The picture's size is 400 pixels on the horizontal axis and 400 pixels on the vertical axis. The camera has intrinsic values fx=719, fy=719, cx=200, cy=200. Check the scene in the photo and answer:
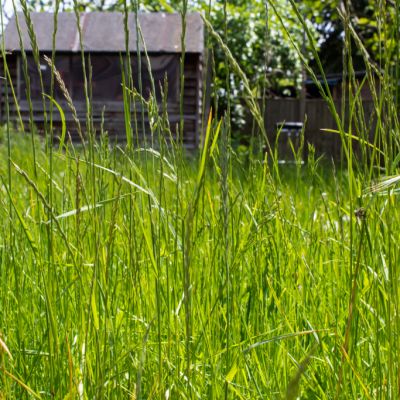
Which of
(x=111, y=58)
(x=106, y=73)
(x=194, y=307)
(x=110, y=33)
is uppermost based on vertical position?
(x=110, y=33)

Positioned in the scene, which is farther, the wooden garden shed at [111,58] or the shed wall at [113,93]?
the shed wall at [113,93]

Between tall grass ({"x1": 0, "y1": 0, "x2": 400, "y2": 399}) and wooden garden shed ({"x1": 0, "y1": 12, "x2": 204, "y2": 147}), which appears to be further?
wooden garden shed ({"x1": 0, "y1": 12, "x2": 204, "y2": 147})

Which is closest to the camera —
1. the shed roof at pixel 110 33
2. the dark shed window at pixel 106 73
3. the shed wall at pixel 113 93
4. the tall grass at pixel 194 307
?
the tall grass at pixel 194 307

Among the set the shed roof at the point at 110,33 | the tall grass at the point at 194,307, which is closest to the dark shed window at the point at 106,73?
the shed roof at the point at 110,33

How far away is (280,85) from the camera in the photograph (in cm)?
2209

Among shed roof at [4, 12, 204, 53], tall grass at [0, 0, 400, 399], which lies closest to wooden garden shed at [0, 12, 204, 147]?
shed roof at [4, 12, 204, 53]

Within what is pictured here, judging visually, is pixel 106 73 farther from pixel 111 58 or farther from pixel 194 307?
pixel 194 307

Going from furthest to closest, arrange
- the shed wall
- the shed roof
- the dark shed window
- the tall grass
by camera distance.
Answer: the dark shed window → the shed wall → the shed roof → the tall grass

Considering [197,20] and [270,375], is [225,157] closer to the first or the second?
[270,375]

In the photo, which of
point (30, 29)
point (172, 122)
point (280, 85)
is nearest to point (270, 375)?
point (30, 29)

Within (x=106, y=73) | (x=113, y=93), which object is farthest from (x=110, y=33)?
(x=113, y=93)

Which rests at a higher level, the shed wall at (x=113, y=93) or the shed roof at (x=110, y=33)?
the shed roof at (x=110, y=33)

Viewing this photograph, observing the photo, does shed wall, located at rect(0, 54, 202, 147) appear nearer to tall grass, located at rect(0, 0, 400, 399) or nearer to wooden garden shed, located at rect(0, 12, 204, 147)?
wooden garden shed, located at rect(0, 12, 204, 147)

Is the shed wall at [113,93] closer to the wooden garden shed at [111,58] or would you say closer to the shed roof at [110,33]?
the wooden garden shed at [111,58]
